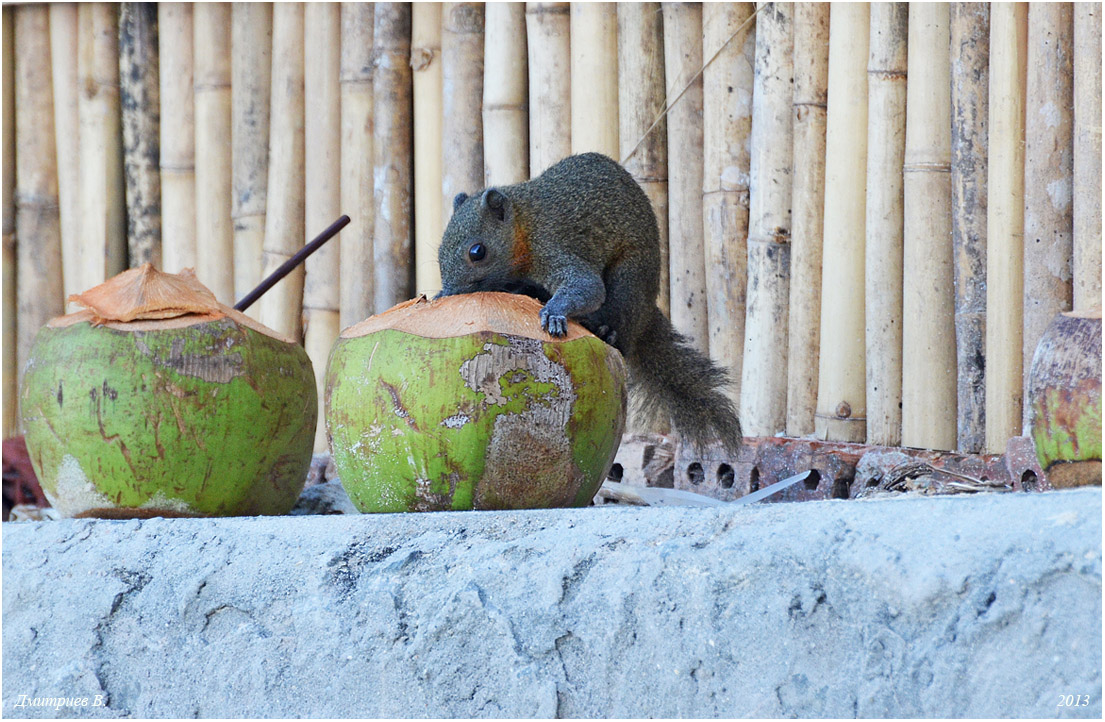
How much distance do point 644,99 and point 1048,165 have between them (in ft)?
2.96

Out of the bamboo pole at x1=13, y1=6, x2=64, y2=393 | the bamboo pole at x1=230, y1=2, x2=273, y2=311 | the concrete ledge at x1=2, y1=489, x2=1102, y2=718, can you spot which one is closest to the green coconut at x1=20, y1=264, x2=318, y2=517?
the concrete ledge at x1=2, y1=489, x2=1102, y2=718

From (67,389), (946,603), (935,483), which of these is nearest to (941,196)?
(935,483)

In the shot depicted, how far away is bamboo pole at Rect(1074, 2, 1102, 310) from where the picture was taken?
180 cm

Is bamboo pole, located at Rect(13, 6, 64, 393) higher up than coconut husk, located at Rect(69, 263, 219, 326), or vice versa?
bamboo pole, located at Rect(13, 6, 64, 393)

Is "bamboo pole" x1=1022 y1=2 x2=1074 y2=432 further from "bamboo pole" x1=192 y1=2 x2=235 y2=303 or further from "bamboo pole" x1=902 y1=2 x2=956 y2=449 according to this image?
"bamboo pole" x1=192 y1=2 x2=235 y2=303

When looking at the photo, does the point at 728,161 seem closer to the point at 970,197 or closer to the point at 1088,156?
the point at 970,197

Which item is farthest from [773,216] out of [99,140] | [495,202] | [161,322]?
[99,140]

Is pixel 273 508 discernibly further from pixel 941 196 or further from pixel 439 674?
pixel 941 196

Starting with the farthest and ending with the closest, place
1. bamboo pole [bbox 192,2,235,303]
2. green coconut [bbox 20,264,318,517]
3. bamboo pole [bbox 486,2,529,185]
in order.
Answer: bamboo pole [bbox 192,2,235,303] → bamboo pole [bbox 486,2,529,185] → green coconut [bbox 20,264,318,517]

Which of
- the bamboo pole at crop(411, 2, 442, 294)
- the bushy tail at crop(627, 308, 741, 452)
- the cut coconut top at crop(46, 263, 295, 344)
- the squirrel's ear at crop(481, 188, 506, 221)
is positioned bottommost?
the bushy tail at crop(627, 308, 741, 452)

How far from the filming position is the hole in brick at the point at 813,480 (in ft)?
6.57

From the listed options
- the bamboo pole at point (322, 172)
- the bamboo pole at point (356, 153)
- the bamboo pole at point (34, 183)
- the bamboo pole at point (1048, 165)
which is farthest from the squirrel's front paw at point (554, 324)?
the bamboo pole at point (34, 183)

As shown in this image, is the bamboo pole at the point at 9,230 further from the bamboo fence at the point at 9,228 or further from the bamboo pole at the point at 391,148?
the bamboo pole at the point at 391,148

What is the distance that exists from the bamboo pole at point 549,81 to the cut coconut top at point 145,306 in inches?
42.6
